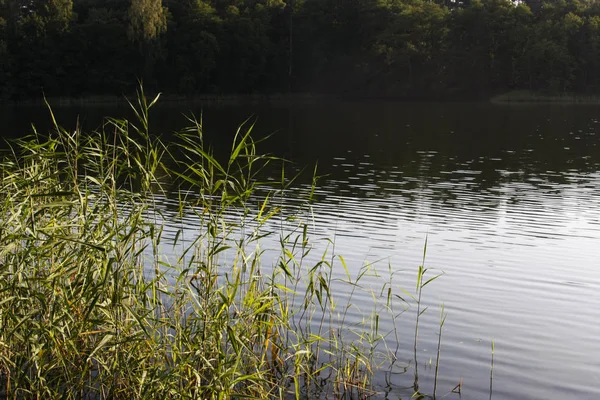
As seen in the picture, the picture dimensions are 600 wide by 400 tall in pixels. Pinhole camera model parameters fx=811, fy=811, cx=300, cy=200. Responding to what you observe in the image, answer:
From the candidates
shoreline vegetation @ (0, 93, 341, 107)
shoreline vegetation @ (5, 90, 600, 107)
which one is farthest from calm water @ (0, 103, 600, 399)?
shoreline vegetation @ (5, 90, 600, 107)

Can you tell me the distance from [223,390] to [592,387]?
337 cm

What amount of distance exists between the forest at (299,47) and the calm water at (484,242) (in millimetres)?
41435

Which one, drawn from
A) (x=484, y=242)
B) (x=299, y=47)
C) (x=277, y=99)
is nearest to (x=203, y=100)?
(x=277, y=99)

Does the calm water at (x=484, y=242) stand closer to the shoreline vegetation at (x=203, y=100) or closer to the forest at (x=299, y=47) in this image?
the shoreline vegetation at (x=203, y=100)

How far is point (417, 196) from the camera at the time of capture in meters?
17.9

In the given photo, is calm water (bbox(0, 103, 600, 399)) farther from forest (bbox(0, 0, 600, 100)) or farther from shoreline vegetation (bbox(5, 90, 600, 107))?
forest (bbox(0, 0, 600, 100))

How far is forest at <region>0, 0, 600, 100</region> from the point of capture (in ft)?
226

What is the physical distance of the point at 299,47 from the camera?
83.9 m

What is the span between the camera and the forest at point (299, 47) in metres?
68.8

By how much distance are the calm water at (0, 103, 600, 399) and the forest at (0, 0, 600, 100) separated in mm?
41435

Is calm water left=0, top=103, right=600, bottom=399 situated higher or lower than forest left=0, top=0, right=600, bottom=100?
lower

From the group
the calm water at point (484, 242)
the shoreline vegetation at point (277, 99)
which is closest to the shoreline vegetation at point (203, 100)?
the shoreline vegetation at point (277, 99)

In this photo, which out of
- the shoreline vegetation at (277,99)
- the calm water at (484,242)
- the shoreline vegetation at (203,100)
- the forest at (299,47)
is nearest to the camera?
the calm water at (484,242)

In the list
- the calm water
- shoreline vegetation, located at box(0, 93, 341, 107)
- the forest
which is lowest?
shoreline vegetation, located at box(0, 93, 341, 107)
